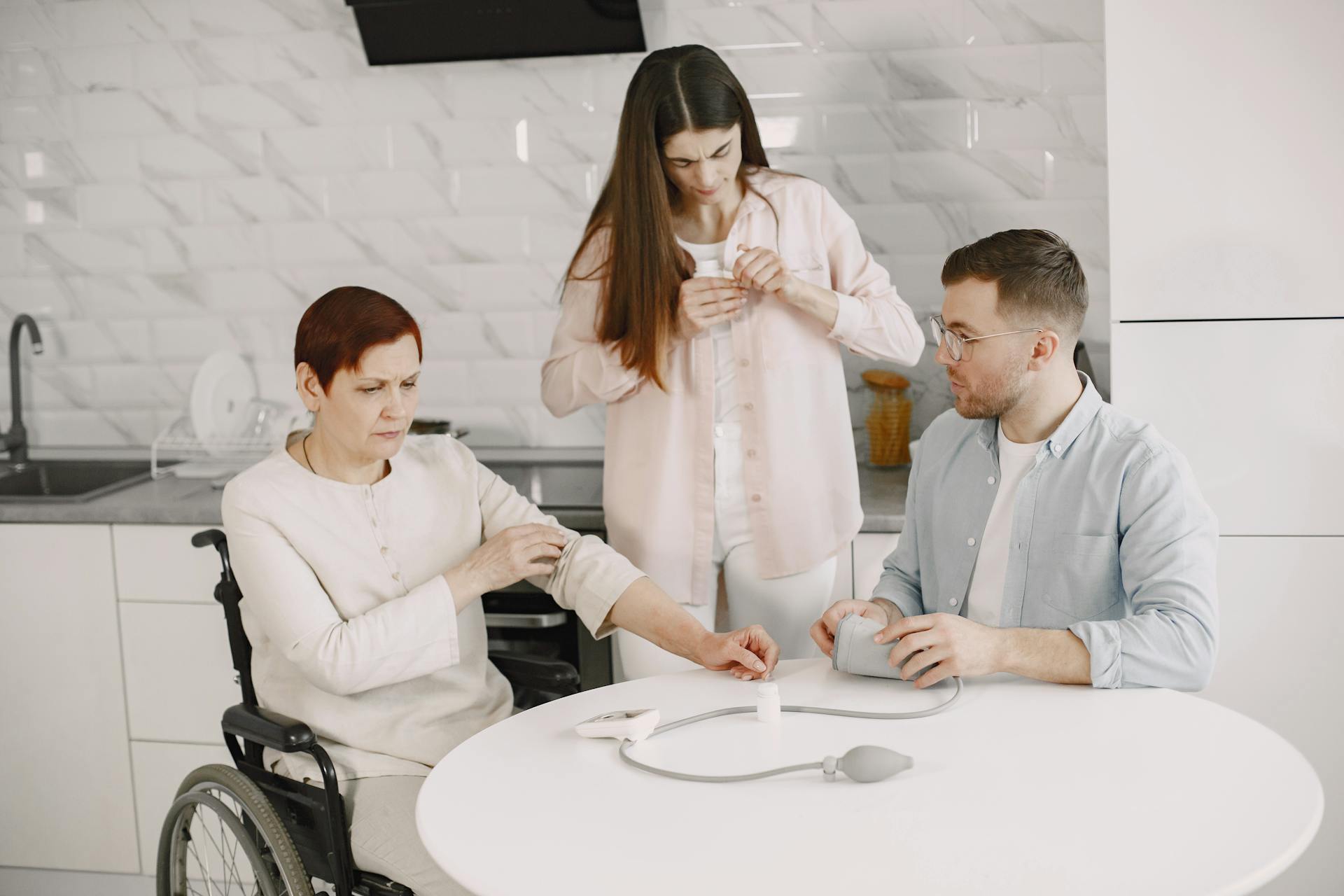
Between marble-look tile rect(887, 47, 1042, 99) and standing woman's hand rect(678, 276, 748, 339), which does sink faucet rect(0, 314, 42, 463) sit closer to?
standing woman's hand rect(678, 276, 748, 339)

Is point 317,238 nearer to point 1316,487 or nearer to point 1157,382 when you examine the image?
point 1157,382

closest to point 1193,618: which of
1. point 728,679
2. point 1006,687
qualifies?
point 1006,687

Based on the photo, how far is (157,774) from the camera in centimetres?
291

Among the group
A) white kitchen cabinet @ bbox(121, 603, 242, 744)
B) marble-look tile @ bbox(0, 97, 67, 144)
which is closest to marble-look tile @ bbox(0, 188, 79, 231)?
marble-look tile @ bbox(0, 97, 67, 144)

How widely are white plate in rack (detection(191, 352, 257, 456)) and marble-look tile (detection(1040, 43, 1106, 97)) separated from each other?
A: 2166 millimetres

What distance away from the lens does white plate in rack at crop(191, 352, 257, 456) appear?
3.21 m

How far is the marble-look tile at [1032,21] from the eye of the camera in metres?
2.94

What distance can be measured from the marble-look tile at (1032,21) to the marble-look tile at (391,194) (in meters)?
1.35

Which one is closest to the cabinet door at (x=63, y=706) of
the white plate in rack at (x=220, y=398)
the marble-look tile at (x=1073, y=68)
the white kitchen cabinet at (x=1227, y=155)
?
the white plate in rack at (x=220, y=398)

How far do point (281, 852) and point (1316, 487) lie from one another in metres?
1.95

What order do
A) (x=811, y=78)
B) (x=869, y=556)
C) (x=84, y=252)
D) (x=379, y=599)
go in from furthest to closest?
(x=84, y=252), (x=811, y=78), (x=869, y=556), (x=379, y=599)

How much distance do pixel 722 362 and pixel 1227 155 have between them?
1.01 m

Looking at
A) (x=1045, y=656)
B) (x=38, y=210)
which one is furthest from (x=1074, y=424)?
(x=38, y=210)

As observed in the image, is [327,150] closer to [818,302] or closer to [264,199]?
[264,199]
